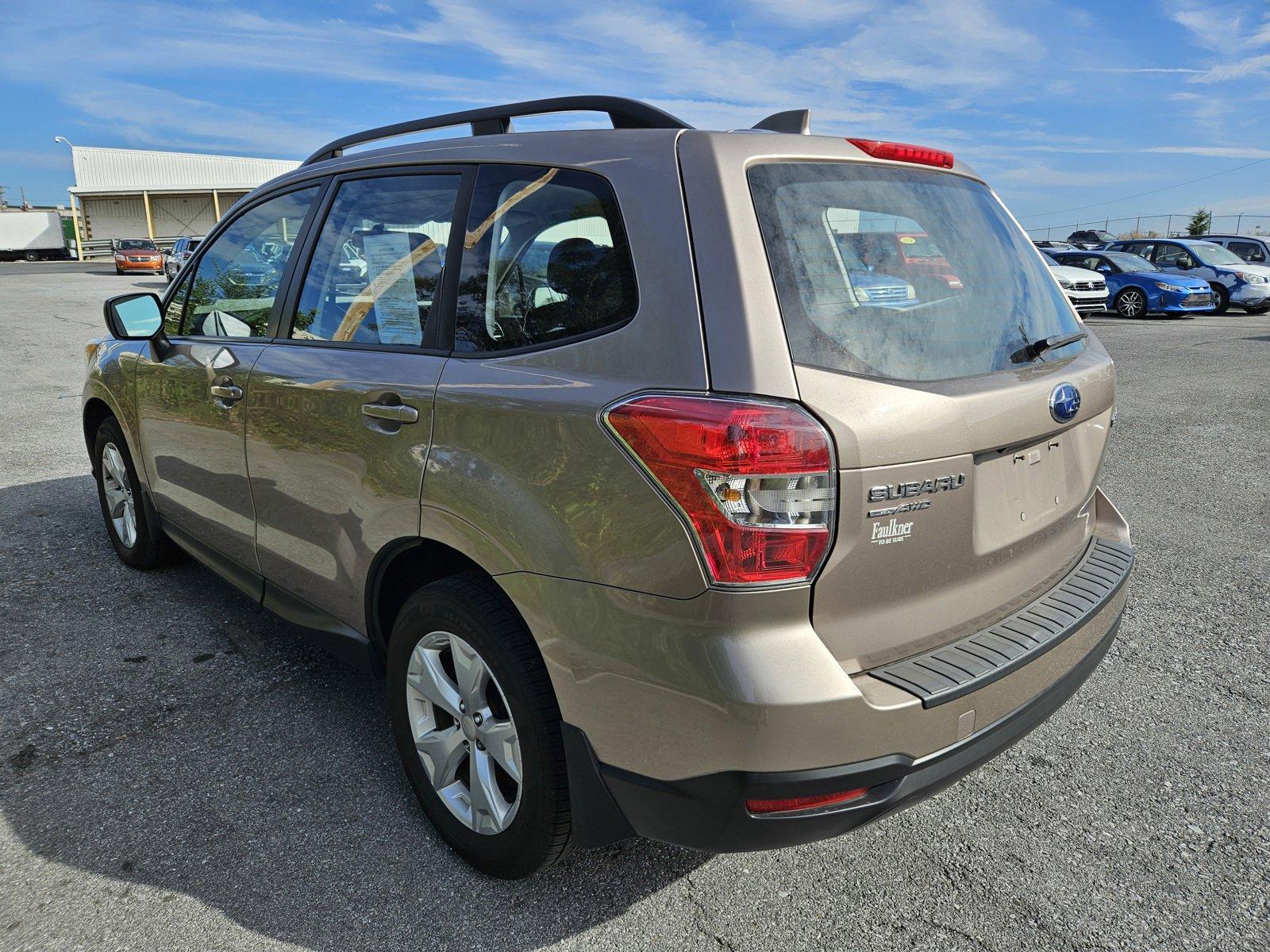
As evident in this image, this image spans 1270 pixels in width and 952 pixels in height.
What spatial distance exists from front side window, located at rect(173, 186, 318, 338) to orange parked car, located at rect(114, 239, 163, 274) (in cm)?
3914

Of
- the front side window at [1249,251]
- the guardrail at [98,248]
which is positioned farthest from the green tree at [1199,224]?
the guardrail at [98,248]

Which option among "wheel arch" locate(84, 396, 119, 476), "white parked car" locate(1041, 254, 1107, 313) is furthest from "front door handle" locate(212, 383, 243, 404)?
"white parked car" locate(1041, 254, 1107, 313)

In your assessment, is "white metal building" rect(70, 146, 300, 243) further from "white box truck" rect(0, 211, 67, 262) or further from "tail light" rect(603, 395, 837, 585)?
"tail light" rect(603, 395, 837, 585)

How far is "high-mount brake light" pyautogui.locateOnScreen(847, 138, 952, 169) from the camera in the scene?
2.28 meters

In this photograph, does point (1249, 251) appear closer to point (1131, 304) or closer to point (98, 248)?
point (1131, 304)

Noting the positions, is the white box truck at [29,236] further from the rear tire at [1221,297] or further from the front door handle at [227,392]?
the front door handle at [227,392]

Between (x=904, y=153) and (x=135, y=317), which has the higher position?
(x=904, y=153)

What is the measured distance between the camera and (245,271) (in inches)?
137

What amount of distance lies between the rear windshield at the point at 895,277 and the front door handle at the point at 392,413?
3.31 feet

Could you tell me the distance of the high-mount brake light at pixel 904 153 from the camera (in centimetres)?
228

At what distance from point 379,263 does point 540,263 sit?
2.40 feet

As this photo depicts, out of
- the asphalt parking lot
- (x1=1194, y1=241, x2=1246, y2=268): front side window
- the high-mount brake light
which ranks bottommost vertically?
the asphalt parking lot

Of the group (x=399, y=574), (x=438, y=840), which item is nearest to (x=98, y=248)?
(x=399, y=574)

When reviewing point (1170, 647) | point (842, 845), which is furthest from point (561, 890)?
point (1170, 647)
